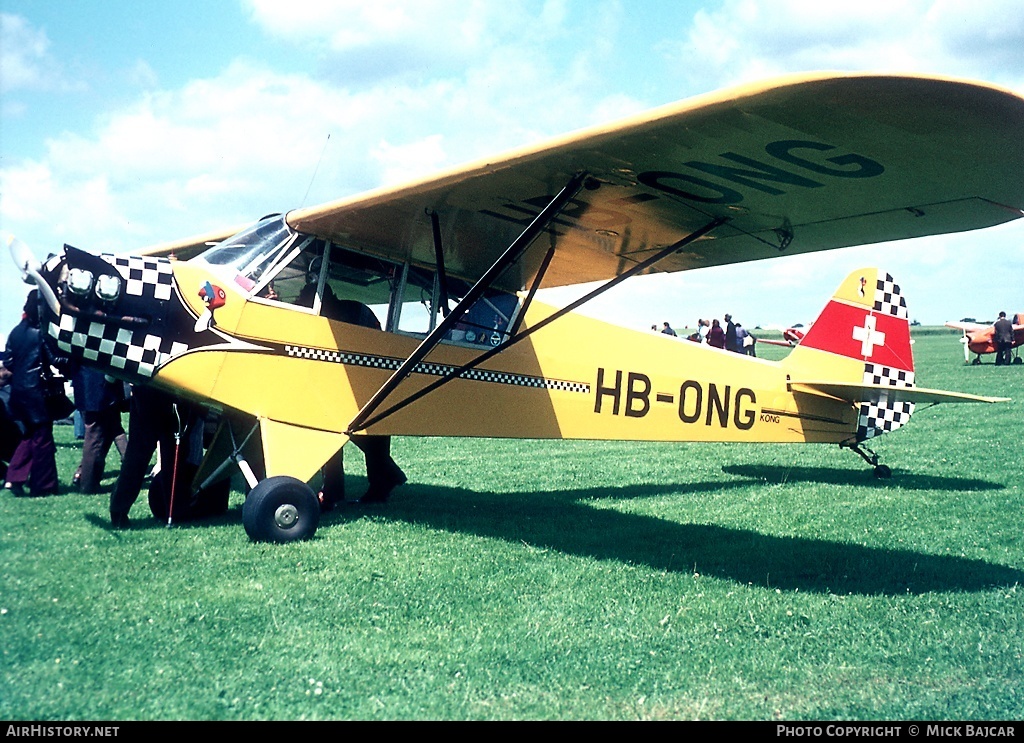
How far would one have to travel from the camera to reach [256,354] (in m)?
5.80

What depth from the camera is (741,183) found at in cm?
454

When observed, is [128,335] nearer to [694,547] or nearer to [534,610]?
[534,610]

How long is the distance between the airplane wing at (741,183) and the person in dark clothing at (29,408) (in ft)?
12.5

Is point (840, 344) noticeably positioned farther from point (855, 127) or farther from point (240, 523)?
point (240, 523)

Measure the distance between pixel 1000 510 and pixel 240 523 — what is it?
6321 millimetres

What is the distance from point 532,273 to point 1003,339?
87.6 feet

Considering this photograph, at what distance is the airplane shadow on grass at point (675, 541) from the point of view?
186 inches

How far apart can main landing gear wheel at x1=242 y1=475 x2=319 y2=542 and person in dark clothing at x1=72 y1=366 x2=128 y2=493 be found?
3517mm

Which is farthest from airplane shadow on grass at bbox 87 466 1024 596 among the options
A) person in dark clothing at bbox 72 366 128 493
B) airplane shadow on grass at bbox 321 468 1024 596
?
person in dark clothing at bbox 72 366 128 493

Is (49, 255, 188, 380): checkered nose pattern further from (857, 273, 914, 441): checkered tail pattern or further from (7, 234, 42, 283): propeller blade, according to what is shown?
(857, 273, 914, 441): checkered tail pattern

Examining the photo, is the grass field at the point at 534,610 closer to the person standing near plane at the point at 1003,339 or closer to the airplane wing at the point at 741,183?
the airplane wing at the point at 741,183

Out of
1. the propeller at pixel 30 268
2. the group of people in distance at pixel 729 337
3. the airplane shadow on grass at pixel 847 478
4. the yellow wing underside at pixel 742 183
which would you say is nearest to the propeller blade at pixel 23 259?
the propeller at pixel 30 268
